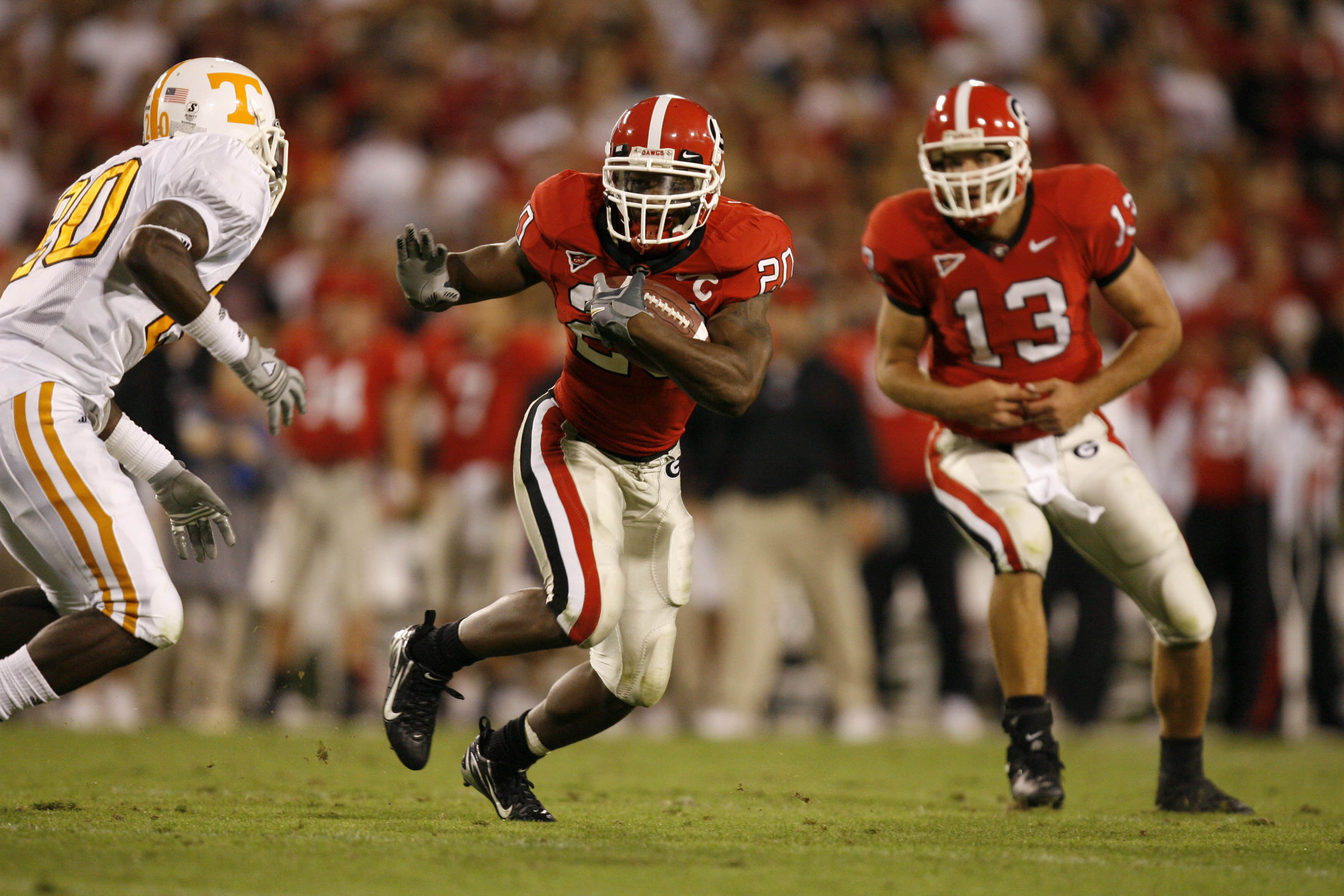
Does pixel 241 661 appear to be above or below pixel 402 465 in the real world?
below

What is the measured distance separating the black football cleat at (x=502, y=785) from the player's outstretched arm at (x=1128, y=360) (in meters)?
1.79

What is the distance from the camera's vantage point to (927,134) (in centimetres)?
452

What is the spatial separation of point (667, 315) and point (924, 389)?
1.16 metres

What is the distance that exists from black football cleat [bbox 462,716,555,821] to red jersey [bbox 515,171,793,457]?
876 mm

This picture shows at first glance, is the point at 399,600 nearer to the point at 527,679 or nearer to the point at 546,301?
the point at 527,679

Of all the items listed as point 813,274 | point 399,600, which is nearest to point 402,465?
point 399,600

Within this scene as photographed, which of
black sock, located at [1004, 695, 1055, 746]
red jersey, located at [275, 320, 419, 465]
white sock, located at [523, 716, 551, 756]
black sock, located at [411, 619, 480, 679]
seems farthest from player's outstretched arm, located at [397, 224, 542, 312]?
red jersey, located at [275, 320, 419, 465]

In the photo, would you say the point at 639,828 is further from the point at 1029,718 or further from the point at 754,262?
the point at 754,262

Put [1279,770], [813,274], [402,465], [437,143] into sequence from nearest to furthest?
[1279,770] → [402,465] → [813,274] → [437,143]

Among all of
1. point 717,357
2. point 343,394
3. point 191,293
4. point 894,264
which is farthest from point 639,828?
point 343,394

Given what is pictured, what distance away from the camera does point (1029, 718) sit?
4.40 metres

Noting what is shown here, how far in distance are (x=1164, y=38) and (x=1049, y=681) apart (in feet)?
17.9

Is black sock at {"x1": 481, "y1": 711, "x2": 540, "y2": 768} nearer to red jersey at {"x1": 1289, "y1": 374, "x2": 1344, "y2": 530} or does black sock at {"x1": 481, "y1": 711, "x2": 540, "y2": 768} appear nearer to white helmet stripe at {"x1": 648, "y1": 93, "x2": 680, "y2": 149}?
white helmet stripe at {"x1": 648, "y1": 93, "x2": 680, "y2": 149}

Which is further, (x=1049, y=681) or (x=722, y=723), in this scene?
(x=1049, y=681)
